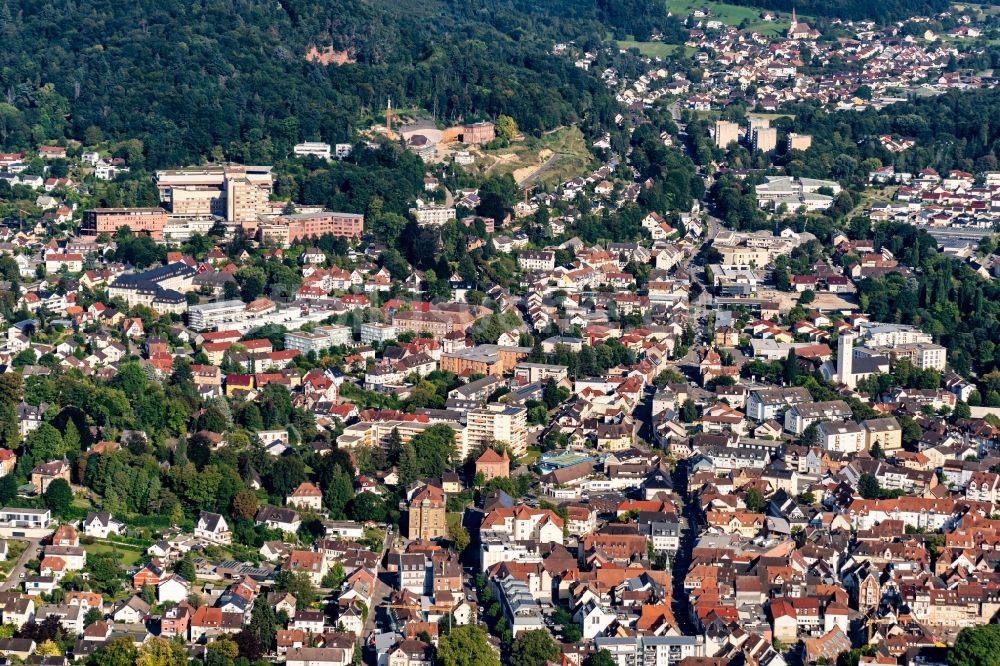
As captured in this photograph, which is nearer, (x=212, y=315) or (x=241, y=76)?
(x=212, y=315)

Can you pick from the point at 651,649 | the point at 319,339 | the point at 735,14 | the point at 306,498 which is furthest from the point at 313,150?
the point at 735,14

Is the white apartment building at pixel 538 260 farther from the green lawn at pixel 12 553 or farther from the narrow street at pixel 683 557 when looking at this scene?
the green lawn at pixel 12 553

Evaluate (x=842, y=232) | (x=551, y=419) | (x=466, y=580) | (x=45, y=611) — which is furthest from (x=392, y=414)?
(x=842, y=232)

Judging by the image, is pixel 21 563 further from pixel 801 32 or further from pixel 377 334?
pixel 801 32

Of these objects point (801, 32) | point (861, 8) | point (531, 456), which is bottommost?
point (531, 456)

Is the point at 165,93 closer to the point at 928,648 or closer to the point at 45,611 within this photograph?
the point at 45,611

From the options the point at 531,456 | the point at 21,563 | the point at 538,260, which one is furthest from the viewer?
the point at 538,260

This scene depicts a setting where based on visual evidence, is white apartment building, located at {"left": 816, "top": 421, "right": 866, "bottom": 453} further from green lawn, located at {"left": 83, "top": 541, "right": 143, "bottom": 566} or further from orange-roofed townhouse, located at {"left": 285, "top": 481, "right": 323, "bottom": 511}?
green lawn, located at {"left": 83, "top": 541, "right": 143, "bottom": 566}

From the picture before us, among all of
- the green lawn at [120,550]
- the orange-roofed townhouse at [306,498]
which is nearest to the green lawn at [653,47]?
the orange-roofed townhouse at [306,498]
